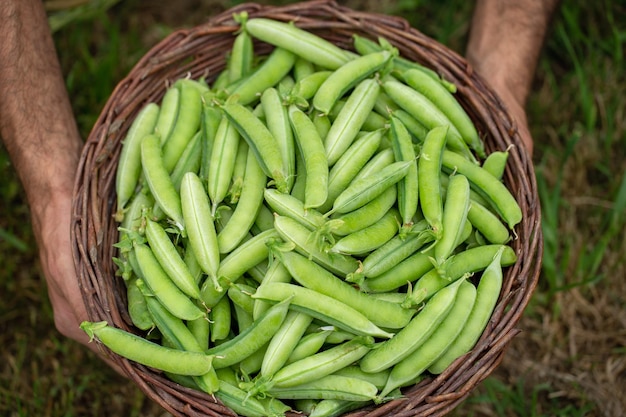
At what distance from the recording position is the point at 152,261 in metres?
1.82

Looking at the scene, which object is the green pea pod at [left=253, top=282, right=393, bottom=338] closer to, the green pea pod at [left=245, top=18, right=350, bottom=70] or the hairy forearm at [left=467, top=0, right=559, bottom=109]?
the green pea pod at [left=245, top=18, right=350, bottom=70]

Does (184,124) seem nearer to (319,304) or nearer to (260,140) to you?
(260,140)

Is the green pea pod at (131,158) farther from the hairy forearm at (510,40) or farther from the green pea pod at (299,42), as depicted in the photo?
the hairy forearm at (510,40)

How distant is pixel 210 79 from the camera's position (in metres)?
2.36

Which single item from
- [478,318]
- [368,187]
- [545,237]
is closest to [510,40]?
[545,237]

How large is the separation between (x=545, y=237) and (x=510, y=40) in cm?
79

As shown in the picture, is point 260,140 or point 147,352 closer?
point 147,352

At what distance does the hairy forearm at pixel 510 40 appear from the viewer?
2479 mm

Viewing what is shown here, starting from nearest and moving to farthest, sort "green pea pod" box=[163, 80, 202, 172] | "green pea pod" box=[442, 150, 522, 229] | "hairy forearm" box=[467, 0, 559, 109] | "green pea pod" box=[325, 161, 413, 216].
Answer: "green pea pod" box=[325, 161, 413, 216] < "green pea pod" box=[442, 150, 522, 229] < "green pea pod" box=[163, 80, 202, 172] < "hairy forearm" box=[467, 0, 559, 109]

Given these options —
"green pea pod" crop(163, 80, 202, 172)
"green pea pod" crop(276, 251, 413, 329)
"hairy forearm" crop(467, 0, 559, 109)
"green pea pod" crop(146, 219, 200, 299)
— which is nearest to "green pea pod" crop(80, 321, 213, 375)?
"green pea pod" crop(146, 219, 200, 299)

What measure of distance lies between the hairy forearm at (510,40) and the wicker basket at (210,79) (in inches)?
12.9

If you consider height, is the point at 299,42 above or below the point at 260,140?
above

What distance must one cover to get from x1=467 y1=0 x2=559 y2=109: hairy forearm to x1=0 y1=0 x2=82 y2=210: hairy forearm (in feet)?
4.87

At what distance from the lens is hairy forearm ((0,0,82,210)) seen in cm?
219
